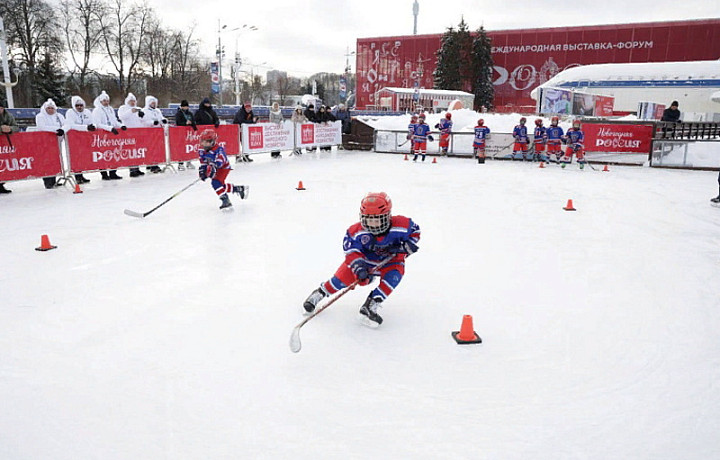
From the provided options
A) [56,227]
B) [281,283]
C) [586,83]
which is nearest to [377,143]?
[56,227]

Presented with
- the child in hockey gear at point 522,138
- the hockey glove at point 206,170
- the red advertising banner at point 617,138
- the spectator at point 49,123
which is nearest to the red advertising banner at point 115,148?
the spectator at point 49,123

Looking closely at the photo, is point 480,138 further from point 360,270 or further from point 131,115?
point 360,270

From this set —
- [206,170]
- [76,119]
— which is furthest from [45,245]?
[76,119]

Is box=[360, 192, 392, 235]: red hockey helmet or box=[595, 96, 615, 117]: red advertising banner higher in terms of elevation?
box=[595, 96, 615, 117]: red advertising banner

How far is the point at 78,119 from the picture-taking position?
10.2m

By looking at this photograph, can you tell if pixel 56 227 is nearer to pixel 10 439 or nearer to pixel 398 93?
pixel 10 439

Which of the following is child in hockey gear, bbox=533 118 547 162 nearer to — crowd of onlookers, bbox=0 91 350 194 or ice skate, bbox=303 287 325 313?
crowd of onlookers, bbox=0 91 350 194

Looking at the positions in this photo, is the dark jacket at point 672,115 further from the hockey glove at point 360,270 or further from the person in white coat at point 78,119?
the person in white coat at point 78,119

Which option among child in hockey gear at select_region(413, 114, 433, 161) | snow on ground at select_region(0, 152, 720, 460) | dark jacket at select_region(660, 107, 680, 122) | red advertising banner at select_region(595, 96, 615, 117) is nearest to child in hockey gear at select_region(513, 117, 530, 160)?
child in hockey gear at select_region(413, 114, 433, 161)

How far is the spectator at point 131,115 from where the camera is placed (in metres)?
11.6

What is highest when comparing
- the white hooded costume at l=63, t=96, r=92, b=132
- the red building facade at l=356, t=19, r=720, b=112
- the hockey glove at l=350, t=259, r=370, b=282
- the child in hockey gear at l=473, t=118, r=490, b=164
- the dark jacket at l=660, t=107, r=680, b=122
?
the red building facade at l=356, t=19, r=720, b=112

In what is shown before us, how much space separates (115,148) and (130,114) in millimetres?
1304

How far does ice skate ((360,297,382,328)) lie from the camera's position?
3.82m

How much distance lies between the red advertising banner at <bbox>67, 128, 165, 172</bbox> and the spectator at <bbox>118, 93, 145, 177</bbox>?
1.37ft
